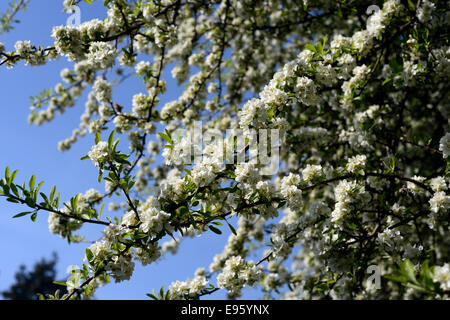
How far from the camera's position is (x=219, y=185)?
243 cm

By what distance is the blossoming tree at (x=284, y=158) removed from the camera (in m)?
2.31

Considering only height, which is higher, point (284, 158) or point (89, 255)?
point (284, 158)

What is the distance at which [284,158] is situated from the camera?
18.7ft

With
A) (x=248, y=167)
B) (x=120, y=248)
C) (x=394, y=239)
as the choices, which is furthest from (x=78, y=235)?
(x=394, y=239)

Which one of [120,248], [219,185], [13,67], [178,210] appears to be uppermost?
[13,67]

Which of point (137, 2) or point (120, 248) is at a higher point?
point (137, 2)

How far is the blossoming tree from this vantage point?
2.31 metres

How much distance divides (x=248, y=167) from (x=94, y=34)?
2.13m

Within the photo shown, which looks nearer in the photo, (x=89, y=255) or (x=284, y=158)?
(x=89, y=255)
